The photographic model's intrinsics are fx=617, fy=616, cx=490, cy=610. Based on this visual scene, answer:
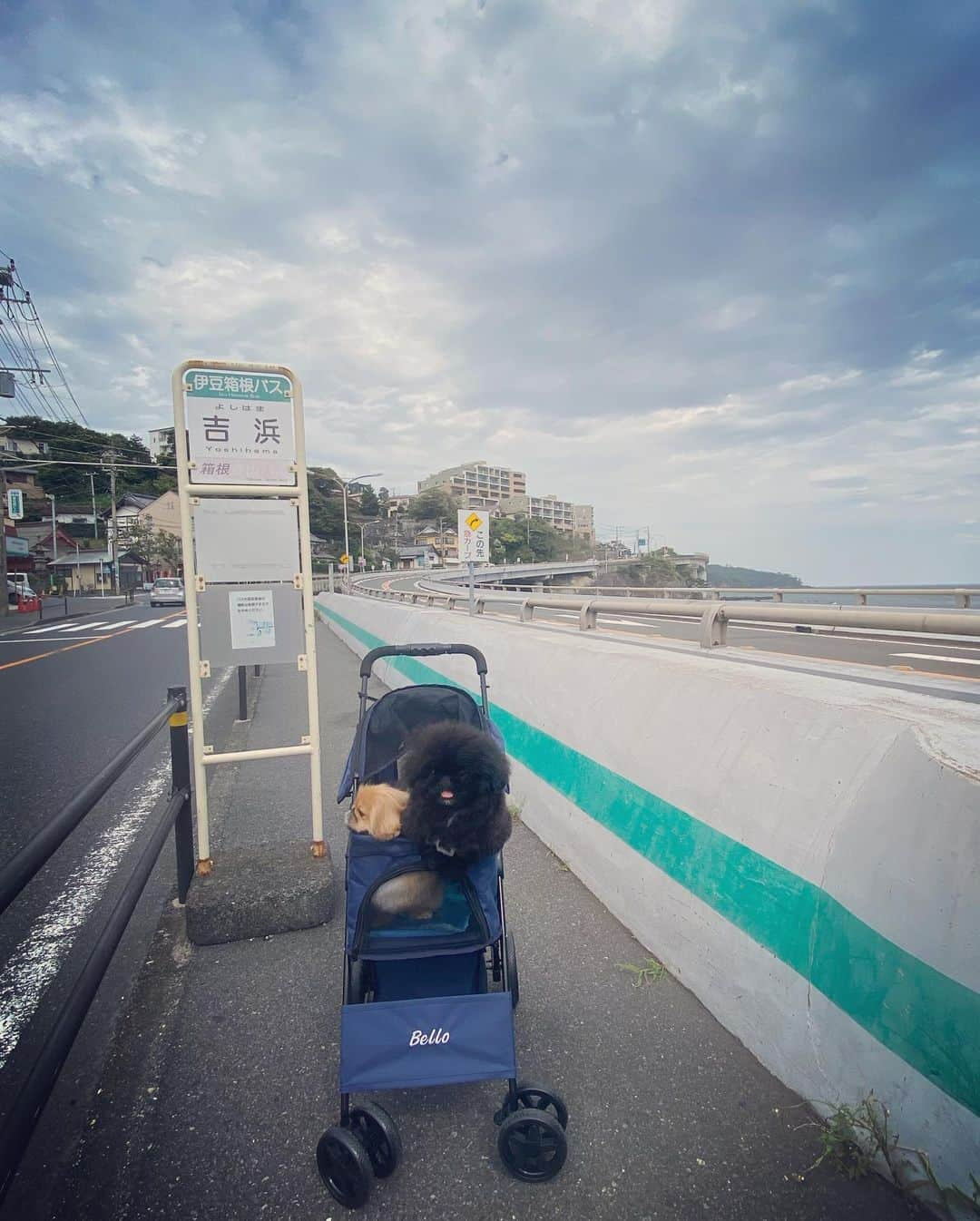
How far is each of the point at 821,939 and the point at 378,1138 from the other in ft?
4.91

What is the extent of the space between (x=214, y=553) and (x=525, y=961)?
2.60 meters

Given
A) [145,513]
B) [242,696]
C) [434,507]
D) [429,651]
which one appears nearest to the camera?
[429,651]

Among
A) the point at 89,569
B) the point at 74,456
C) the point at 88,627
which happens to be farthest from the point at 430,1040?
the point at 74,456

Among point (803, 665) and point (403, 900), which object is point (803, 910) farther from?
point (803, 665)

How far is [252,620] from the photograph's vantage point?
11.3ft

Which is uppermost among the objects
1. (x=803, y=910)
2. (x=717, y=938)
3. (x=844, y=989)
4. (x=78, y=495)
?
(x=78, y=495)

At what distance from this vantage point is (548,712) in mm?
4262

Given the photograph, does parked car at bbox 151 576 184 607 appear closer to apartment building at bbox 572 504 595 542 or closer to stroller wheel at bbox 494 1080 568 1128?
stroller wheel at bbox 494 1080 568 1128

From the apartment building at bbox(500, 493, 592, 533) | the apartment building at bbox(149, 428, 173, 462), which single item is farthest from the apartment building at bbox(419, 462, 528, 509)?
the apartment building at bbox(149, 428, 173, 462)

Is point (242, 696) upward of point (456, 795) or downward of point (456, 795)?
downward

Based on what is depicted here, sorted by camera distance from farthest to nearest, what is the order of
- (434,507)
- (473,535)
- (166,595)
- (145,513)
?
(434,507), (145,513), (166,595), (473,535)

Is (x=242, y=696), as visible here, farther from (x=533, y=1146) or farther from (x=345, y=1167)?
(x=533, y=1146)

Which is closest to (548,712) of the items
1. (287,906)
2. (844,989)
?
(287,906)

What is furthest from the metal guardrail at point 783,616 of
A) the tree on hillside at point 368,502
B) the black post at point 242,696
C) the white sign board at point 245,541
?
the tree on hillside at point 368,502
